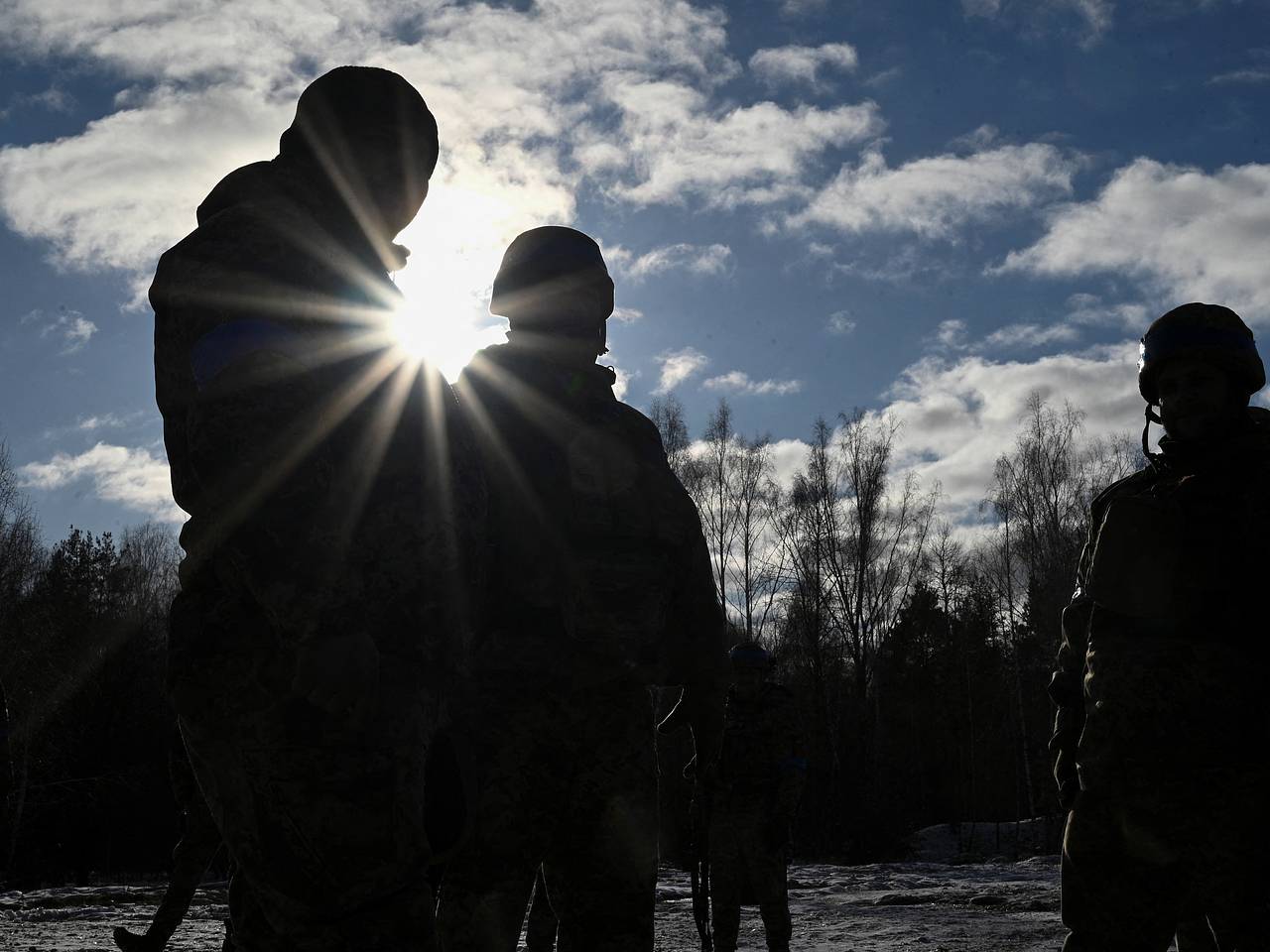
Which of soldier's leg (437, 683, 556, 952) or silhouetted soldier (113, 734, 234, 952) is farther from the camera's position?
silhouetted soldier (113, 734, 234, 952)

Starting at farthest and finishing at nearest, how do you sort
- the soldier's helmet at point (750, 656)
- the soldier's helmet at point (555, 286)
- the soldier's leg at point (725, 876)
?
the soldier's helmet at point (750, 656)
the soldier's leg at point (725, 876)
the soldier's helmet at point (555, 286)

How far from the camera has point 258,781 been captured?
6.12 feet

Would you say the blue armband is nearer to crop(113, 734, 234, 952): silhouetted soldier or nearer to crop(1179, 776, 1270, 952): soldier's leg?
crop(1179, 776, 1270, 952): soldier's leg

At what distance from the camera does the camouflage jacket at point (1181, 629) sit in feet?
10.5

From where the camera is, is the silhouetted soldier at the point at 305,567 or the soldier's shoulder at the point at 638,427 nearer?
the silhouetted soldier at the point at 305,567

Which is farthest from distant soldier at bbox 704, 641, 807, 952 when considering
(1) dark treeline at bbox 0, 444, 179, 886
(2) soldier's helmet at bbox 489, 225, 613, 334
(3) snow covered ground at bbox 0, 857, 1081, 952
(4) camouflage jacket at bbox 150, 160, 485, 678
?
(1) dark treeline at bbox 0, 444, 179, 886

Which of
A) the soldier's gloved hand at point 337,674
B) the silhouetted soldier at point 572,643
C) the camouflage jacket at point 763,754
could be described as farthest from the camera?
the camouflage jacket at point 763,754

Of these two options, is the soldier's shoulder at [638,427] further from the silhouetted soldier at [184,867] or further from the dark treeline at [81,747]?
the dark treeline at [81,747]

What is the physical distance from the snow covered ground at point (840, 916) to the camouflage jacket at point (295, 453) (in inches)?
271

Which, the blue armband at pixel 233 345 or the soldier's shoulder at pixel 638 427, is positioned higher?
the soldier's shoulder at pixel 638 427

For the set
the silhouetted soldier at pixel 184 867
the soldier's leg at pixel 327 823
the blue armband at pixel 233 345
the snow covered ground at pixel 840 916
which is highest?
the blue armband at pixel 233 345

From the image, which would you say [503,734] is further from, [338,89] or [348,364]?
[338,89]

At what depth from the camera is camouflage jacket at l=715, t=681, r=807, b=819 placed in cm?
851

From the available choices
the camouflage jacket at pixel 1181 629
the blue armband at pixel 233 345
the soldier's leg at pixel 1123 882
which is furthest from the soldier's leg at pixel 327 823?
the camouflage jacket at pixel 1181 629
